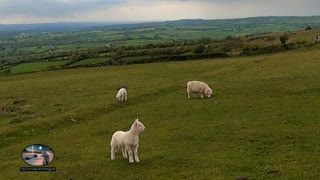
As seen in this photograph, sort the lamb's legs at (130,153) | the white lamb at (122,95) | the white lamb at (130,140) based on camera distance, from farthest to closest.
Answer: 1. the white lamb at (122,95)
2. the lamb's legs at (130,153)
3. the white lamb at (130,140)

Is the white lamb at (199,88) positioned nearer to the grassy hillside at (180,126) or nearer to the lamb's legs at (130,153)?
the grassy hillside at (180,126)

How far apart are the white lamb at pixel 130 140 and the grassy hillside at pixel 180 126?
493 millimetres

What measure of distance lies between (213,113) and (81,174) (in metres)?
13.7

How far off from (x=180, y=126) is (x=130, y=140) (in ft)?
30.3

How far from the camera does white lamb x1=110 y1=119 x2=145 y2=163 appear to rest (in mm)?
17109

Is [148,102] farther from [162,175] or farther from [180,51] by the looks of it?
[180,51]

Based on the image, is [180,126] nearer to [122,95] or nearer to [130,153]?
[130,153]

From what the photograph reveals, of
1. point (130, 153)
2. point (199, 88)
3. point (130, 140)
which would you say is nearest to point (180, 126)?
point (130, 153)

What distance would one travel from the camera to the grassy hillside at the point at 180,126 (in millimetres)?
17156

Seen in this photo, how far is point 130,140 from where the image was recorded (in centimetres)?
1712

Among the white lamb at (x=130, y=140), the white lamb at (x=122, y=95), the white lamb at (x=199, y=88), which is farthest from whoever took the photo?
the white lamb at (x=122, y=95)

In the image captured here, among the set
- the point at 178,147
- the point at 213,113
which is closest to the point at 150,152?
the point at 178,147

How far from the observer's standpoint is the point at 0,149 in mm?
25703

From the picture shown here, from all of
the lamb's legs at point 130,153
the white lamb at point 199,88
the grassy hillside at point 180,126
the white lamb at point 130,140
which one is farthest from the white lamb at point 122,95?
the lamb's legs at point 130,153
